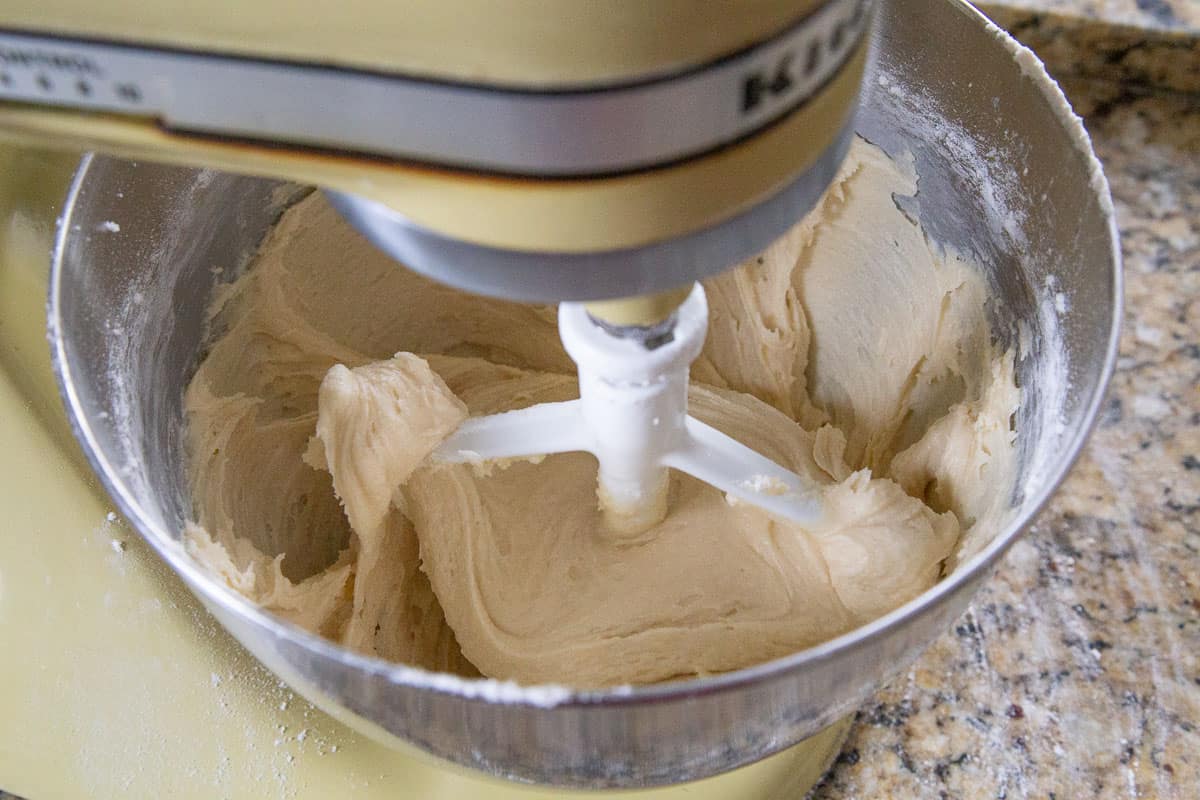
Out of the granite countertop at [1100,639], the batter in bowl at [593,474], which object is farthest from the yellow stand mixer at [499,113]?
the granite countertop at [1100,639]

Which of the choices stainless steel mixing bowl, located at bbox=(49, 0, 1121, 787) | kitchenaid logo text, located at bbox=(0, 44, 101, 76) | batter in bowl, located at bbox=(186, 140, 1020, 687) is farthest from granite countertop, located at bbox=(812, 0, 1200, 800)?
kitchenaid logo text, located at bbox=(0, 44, 101, 76)

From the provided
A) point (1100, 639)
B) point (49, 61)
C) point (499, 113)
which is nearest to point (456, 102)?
point (499, 113)

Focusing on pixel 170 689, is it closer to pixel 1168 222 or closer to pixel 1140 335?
pixel 1140 335

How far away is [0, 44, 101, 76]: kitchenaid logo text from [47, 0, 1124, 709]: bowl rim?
0.66 ft

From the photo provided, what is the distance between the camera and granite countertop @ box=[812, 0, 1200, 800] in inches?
28.3

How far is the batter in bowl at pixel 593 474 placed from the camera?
2.24 feet

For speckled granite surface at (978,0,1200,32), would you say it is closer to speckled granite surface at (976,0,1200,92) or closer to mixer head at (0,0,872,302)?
speckled granite surface at (976,0,1200,92)

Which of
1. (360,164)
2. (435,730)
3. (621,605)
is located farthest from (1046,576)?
(360,164)

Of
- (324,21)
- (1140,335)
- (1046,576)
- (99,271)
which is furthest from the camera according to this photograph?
(1140,335)

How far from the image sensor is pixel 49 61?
13.8 inches

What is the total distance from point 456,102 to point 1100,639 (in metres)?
0.66

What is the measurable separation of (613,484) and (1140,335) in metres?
0.53

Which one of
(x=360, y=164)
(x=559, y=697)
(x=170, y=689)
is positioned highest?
(x=360, y=164)

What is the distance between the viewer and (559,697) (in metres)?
0.41
